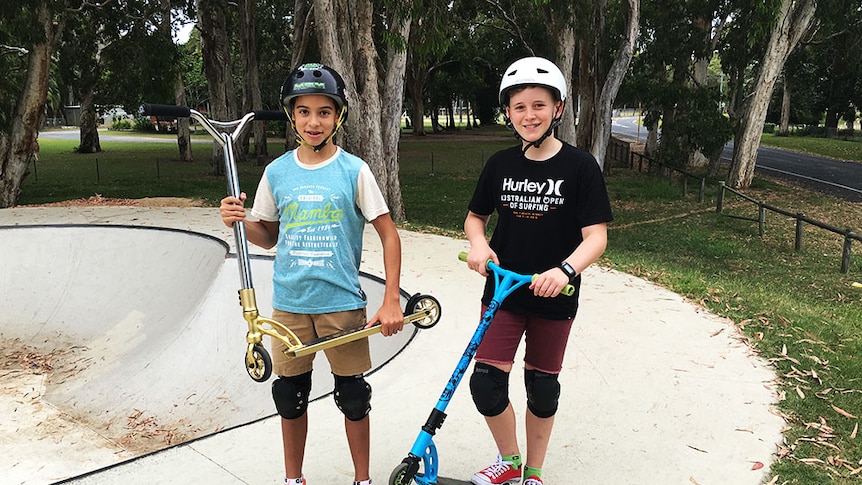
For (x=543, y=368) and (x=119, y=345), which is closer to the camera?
(x=543, y=368)

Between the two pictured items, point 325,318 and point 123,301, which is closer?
point 325,318

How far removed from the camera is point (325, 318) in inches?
105

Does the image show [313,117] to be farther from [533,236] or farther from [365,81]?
[365,81]

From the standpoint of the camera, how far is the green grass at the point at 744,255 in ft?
12.9

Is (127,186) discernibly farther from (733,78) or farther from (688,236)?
(733,78)

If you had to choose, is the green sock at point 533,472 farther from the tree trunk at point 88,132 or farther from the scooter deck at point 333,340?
the tree trunk at point 88,132

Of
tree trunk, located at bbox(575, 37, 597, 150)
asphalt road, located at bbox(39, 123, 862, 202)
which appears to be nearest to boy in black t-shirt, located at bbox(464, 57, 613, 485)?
tree trunk, located at bbox(575, 37, 597, 150)

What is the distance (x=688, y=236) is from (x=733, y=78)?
12.1 meters

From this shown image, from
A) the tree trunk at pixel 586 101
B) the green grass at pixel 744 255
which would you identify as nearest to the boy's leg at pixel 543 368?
the green grass at pixel 744 255

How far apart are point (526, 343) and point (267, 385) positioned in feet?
9.71

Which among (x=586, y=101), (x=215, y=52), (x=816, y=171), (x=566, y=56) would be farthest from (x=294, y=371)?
(x=816, y=171)

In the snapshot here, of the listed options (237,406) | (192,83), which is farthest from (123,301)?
(192,83)

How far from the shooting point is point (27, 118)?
42.2ft

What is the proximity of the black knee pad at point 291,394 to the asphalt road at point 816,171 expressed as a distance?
19074mm
